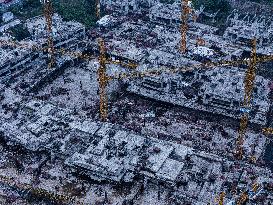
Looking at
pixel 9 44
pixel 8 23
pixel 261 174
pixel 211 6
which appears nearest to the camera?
pixel 261 174

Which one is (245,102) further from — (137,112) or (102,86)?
(102,86)

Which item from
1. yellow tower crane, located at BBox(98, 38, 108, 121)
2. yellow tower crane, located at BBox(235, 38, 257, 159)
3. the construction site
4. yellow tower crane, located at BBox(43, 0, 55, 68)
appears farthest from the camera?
yellow tower crane, located at BBox(43, 0, 55, 68)

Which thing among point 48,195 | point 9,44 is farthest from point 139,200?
point 9,44

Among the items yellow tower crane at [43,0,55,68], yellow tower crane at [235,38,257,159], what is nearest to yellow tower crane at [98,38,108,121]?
yellow tower crane at [43,0,55,68]

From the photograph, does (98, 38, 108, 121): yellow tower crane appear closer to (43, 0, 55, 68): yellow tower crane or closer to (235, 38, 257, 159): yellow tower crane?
(43, 0, 55, 68): yellow tower crane

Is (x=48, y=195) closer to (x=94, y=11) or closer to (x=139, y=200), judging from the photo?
(x=139, y=200)

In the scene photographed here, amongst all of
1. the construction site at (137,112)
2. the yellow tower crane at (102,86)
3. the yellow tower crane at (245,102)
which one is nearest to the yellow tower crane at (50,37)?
the construction site at (137,112)

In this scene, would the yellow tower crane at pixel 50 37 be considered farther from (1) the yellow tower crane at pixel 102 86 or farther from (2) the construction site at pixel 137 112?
(1) the yellow tower crane at pixel 102 86

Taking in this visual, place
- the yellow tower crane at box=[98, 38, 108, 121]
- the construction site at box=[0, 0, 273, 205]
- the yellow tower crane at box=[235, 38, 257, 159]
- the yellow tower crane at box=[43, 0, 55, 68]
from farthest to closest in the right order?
the yellow tower crane at box=[43, 0, 55, 68]
the yellow tower crane at box=[98, 38, 108, 121]
the yellow tower crane at box=[235, 38, 257, 159]
the construction site at box=[0, 0, 273, 205]
